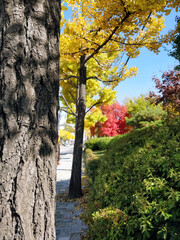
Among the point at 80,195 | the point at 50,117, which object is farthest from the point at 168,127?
the point at 80,195

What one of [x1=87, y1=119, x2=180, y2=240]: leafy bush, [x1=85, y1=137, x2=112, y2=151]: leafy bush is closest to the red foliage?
[x1=85, y1=137, x2=112, y2=151]: leafy bush

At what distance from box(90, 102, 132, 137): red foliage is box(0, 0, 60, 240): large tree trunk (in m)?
21.8

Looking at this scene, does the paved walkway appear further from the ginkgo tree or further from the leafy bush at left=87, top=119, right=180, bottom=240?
the leafy bush at left=87, top=119, right=180, bottom=240

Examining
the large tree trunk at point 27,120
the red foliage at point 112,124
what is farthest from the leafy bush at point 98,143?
the large tree trunk at point 27,120

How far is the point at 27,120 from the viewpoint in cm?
133

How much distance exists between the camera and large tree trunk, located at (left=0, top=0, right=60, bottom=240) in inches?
49.8

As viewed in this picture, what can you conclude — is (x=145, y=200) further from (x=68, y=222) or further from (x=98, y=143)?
(x=98, y=143)

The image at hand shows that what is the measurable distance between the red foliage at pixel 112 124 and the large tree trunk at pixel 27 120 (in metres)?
21.8

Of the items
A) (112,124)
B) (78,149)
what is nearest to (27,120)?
(78,149)

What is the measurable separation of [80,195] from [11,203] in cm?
571

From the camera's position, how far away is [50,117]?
4.84ft

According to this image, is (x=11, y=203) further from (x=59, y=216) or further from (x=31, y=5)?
(x=59, y=216)

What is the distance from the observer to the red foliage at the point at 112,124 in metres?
23.7

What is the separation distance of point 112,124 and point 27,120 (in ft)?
75.2
